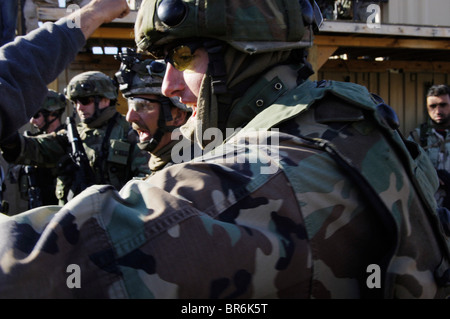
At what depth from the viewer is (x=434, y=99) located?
6023 mm

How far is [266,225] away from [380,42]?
6.51 meters

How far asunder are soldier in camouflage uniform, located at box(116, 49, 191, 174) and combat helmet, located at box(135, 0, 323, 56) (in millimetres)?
2453

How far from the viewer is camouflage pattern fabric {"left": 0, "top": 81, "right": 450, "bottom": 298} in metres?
0.90

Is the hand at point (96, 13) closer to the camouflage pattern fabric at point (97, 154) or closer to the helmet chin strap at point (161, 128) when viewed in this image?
the helmet chin strap at point (161, 128)

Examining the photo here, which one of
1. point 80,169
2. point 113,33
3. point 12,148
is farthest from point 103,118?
point 113,33

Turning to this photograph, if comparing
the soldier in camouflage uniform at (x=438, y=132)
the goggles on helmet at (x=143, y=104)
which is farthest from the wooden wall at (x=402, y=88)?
the goggles on helmet at (x=143, y=104)

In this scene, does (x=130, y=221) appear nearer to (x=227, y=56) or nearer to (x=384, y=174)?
(x=384, y=174)

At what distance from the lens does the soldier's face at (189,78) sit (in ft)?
5.32

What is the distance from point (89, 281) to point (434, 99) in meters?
5.96

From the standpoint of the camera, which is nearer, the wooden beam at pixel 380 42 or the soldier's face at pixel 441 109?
the soldier's face at pixel 441 109

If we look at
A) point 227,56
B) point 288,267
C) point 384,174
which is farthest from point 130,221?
point 227,56

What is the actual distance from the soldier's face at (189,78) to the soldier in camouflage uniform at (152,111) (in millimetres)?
2265

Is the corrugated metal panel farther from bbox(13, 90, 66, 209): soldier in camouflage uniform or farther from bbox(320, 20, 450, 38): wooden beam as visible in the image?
bbox(13, 90, 66, 209): soldier in camouflage uniform
